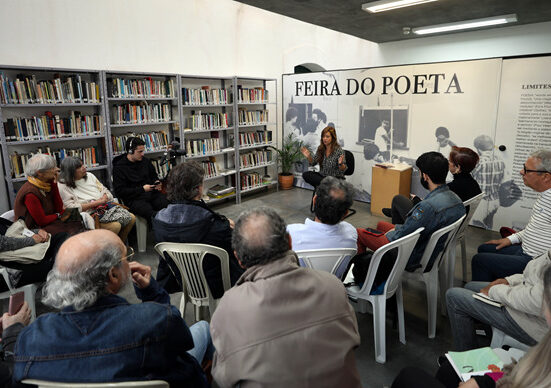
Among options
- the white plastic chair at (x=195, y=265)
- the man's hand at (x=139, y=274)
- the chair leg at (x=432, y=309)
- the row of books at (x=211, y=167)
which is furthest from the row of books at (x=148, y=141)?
the chair leg at (x=432, y=309)

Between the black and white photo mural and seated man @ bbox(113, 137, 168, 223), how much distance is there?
3439mm

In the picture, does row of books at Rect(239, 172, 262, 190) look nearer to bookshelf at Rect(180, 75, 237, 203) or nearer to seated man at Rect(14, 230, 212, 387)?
bookshelf at Rect(180, 75, 237, 203)

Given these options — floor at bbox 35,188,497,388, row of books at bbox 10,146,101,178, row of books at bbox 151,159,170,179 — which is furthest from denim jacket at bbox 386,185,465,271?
row of books at bbox 10,146,101,178

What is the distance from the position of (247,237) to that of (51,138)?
3.56m

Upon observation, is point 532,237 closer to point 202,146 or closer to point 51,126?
point 202,146

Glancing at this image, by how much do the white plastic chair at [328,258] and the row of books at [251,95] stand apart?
4427mm

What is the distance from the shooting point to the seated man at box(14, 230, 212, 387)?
1052 millimetres

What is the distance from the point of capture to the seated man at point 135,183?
13.8 feet

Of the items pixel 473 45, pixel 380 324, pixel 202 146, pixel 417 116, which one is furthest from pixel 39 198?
pixel 473 45

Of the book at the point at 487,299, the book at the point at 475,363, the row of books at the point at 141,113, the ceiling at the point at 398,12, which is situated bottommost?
the book at the point at 475,363

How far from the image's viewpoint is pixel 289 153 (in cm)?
700

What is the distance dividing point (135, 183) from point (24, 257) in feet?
6.41

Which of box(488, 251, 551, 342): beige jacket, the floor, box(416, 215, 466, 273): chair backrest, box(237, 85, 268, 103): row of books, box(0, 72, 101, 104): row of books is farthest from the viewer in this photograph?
box(237, 85, 268, 103): row of books

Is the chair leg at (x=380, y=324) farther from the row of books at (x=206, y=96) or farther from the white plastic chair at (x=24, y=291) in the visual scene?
the row of books at (x=206, y=96)
